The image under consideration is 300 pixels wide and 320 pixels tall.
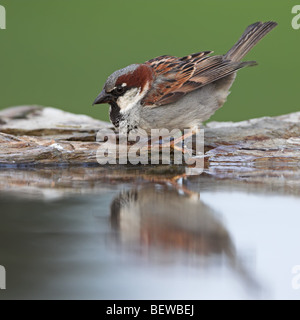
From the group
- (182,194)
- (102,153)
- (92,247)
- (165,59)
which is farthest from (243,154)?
(92,247)

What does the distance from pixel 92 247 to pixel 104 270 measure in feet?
0.74

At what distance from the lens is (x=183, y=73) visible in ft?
16.5

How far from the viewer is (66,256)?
5.53 feet

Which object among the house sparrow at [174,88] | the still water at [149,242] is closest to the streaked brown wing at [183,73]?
the house sparrow at [174,88]

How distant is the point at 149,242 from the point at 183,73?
3.50m

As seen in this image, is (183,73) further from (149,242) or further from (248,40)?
(149,242)

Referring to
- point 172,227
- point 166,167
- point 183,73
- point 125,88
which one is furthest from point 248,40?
point 172,227

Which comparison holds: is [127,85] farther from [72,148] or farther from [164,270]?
[164,270]

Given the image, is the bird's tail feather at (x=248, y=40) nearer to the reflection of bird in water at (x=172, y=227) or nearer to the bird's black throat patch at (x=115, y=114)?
the bird's black throat patch at (x=115, y=114)

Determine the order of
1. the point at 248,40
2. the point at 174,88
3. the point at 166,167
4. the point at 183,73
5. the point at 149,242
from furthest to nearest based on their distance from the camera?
the point at 248,40, the point at 183,73, the point at 174,88, the point at 166,167, the point at 149,242

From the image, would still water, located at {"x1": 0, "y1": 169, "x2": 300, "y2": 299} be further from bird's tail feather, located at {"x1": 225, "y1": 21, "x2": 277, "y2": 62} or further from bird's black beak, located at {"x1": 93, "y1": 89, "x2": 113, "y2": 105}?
bird's tail feather, located at {"x1": 225, "y1": 21, "x2": 277, "y2": 62}

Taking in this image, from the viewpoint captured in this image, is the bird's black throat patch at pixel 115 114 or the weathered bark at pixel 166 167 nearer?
the weathered bark at pixel 166 167

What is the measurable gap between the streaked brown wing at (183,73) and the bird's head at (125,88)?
0.11 m

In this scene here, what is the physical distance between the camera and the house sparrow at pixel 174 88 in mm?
4699
